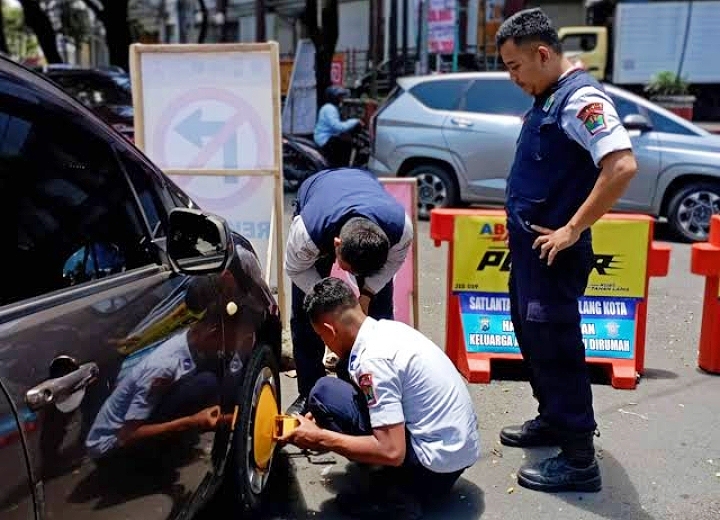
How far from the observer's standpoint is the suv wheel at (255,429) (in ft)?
9.00

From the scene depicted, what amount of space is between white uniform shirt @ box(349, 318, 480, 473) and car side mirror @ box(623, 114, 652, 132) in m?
5.96

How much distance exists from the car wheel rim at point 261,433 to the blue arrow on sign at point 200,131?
237cm

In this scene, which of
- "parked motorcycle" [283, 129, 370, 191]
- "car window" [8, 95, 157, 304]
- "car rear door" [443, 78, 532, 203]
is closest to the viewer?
"car window" [8, 95, 157, 304]

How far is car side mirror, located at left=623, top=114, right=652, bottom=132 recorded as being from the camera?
8172mm

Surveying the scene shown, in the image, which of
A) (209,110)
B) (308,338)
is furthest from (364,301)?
(209,110)

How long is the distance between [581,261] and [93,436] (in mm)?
2112

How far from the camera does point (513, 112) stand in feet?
29.6

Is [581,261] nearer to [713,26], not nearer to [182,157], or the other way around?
[182,157]

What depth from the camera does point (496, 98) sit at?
9.13 m

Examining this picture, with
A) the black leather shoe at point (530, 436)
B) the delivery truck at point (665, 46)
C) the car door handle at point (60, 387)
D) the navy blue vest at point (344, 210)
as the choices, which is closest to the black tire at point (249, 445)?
the navy blue vest at point (344, 210)

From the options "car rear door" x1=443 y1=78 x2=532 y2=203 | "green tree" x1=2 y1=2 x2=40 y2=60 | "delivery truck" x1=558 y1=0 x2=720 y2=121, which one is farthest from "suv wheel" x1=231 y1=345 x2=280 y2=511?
"green tree" x1=2 y1=2 x2=40 y2=60

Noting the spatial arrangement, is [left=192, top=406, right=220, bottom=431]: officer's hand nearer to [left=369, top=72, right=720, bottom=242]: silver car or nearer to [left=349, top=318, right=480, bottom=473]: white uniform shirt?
[left=349, top=318, right=480, bottom=473]: white uniform shirt

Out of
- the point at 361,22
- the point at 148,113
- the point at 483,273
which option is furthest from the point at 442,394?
the point at 361,22

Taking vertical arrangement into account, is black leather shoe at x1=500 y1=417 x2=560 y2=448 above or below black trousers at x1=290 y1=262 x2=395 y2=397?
below
